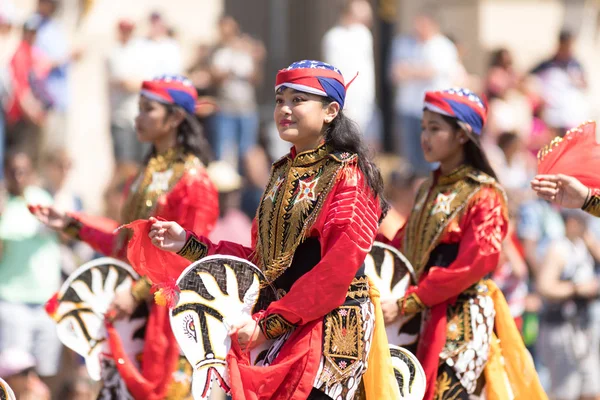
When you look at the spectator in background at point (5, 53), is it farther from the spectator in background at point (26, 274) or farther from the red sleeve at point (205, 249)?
the red sleeve at point (205, 249)

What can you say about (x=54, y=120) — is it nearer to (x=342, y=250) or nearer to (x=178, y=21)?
(x=178, y=21)

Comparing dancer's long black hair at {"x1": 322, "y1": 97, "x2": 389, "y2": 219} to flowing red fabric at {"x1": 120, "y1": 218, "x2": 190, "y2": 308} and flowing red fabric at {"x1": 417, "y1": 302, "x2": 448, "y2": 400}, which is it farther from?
flowing red fabric at {"x1": 417, "y1": 302, "x2": 448, "y2": 400}

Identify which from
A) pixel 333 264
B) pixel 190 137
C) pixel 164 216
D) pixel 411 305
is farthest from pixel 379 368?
pixel 190 137

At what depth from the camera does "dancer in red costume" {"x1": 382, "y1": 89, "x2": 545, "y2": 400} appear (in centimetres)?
691

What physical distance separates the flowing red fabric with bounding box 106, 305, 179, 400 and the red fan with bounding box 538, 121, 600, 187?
7.56 feet

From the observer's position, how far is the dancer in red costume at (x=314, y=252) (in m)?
5.66

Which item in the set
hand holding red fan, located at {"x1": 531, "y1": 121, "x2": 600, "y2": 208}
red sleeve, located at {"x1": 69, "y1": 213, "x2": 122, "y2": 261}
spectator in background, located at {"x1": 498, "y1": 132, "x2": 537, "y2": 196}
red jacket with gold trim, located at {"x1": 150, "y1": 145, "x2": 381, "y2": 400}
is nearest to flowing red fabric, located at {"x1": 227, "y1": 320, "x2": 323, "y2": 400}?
red jacket with gold trim, located at {"x1": 150, "y1": 145, "x2": 381, "y2": 400}

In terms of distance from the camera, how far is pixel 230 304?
5777 millimetres

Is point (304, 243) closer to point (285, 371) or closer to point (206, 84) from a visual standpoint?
point (285, 371)

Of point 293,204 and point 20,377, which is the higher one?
point 293,204

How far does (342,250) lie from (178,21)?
9408 millimetres

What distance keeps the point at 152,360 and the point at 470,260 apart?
6.21ft

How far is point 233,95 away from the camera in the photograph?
1355cm

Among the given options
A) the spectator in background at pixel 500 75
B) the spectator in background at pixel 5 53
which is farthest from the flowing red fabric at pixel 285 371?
the spectator in background at pixel 500 75
